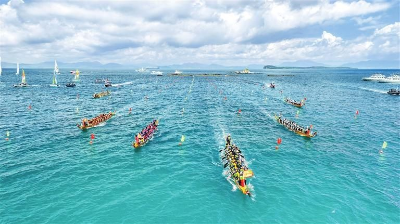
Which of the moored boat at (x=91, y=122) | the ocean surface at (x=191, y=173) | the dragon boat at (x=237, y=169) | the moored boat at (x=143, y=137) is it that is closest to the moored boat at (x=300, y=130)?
the ocean surface at (x=191, y=173)

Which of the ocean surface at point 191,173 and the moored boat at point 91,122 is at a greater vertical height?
the moored boat at point 91,122

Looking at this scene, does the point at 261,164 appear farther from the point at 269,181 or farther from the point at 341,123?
the point at 341,123

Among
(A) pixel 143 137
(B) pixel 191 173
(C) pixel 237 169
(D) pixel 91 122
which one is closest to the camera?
(C) pixel 237 169

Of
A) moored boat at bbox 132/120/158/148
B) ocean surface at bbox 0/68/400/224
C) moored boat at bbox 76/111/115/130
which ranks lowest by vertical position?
ocean surface at bbox 0/68/400/224

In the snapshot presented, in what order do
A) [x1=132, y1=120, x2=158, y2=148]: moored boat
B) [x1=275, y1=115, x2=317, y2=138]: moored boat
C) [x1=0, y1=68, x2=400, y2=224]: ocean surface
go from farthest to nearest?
[x1=275, y1=115, x2=317, y2=138]: moored boat → [x1=132, y1=120, x2=158, y2=148]: moored boat → [x1=0, y1=68, x2=400, y2=224]: ocean surface

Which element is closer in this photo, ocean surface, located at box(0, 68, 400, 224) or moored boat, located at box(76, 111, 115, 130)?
ocean surface, located at box(0, 68, 400, 224)

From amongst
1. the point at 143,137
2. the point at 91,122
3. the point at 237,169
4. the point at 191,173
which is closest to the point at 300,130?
the point at 237,169

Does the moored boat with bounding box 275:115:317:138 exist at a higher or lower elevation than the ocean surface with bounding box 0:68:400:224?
higher

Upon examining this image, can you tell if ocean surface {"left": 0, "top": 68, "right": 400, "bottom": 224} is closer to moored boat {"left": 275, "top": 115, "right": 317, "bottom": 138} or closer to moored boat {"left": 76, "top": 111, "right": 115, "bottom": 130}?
moored boat {"left": 275, "top": 115, "right": 317, "bottom": 138}

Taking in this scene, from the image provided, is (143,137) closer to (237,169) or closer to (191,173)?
(191,173)

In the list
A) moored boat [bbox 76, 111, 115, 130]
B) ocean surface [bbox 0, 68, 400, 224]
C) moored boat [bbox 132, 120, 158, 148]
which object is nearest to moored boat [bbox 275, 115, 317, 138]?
ocean surface [bbox 0, 68, 400, 224]

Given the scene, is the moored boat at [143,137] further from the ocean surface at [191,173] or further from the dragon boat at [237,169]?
the dragon boat at [237,169]

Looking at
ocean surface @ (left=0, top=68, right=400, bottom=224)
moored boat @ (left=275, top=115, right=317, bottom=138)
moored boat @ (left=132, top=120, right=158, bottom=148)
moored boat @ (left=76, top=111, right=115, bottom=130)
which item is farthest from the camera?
moored boat @ (left=76, top=111, right=115, bottom=130)
